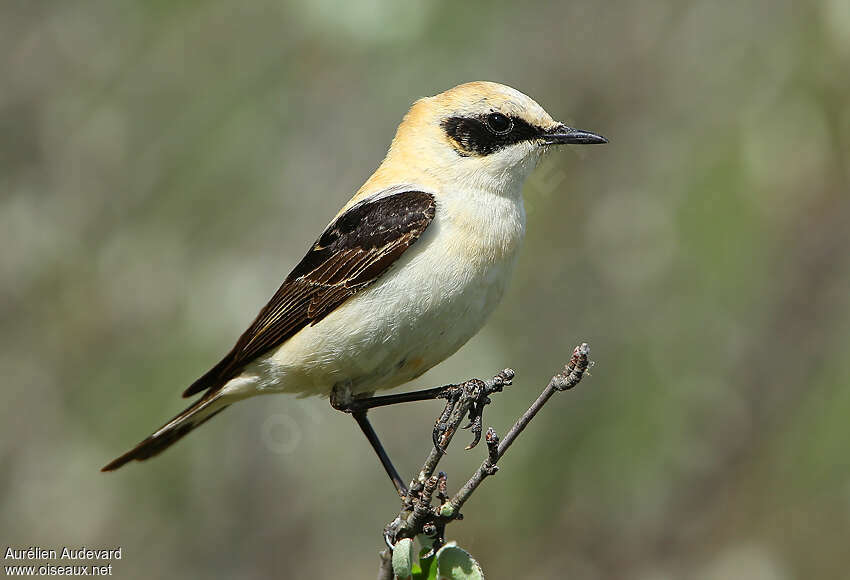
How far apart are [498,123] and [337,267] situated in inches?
36.3

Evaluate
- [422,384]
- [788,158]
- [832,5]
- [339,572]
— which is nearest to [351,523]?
[339,572]

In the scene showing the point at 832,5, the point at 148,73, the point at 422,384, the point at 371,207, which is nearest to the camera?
the point at 371,207

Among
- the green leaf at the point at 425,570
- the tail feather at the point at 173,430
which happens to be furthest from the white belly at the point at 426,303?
the green leaf at the point at 425,570

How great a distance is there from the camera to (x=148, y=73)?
7.22 m

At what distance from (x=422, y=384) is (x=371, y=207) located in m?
1.94

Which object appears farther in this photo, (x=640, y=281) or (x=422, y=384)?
(x=640, y=281)

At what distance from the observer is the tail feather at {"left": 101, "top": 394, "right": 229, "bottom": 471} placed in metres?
4.57

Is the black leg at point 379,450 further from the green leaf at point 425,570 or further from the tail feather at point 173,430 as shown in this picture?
the green leaf at point 425,570

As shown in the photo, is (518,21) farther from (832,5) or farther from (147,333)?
(147,333)

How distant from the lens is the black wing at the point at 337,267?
13.3ft

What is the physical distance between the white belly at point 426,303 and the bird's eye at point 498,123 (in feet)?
1.07

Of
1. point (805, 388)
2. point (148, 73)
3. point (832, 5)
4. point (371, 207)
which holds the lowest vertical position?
point (805, 388)

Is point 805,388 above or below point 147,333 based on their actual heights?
below

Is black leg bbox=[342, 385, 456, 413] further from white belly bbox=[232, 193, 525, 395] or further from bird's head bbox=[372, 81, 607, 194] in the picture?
bird's head bbox=[372, 81, 607, 194]
